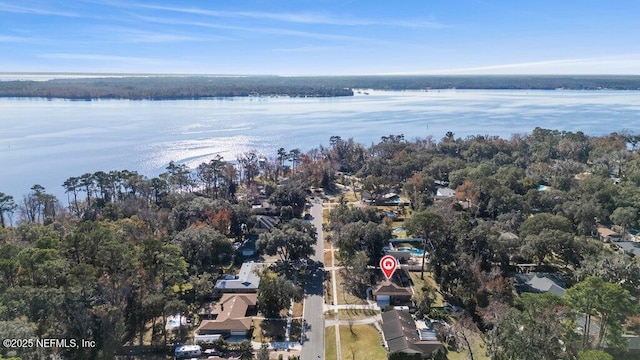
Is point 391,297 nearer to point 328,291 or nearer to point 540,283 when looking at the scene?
point 328,291

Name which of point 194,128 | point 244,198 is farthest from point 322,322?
point 194,128

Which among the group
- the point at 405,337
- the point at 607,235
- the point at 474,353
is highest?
the point at 607,235

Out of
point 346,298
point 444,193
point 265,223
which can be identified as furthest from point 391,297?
point 444,193

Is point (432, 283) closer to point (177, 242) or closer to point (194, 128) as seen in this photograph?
point (177, 242)

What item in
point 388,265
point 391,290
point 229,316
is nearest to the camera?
point 229,316

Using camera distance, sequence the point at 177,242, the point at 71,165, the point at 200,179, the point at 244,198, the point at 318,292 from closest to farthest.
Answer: the point at 318,292 < the point at 177,242 < the point at 244,198 < the point at 200,179 < the point at 71,165

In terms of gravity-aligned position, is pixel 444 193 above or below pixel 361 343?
Result: above
